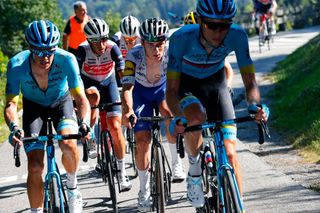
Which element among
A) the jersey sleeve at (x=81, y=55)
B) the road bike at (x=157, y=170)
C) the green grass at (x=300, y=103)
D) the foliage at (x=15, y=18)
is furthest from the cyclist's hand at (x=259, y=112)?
the foliage at (x=15, y=18)

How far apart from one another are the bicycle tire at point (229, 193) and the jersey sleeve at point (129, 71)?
2.68 m

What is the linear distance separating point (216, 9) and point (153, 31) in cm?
196

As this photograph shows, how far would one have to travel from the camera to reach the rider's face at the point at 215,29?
6.47m

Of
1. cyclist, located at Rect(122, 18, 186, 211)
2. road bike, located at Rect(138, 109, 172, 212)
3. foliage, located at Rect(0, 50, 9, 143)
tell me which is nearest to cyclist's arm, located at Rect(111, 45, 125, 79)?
cyclist, located at Rect(122, 18, 186, 211)

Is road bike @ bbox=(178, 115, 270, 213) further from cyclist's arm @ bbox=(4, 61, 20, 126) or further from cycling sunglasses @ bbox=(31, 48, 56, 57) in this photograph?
cyclist's arm @ bbox=(4, 61, 20, 126)

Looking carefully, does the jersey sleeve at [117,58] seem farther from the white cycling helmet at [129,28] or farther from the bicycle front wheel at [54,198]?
the bicycle front wheel at [54,198]

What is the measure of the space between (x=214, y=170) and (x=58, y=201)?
1391mm

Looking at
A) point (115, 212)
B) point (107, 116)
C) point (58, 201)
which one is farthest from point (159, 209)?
point (107, 116)

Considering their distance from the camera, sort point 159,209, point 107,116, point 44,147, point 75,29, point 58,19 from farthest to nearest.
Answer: point 58,19 < point 75,29 < point 107,116 < point 159,209 < point 44,147

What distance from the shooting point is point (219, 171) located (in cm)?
632

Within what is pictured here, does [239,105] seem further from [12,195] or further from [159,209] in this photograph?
[159,209]

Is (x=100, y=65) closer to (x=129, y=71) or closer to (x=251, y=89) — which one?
(x=129, y=71)

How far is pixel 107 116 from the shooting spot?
32.2 feet

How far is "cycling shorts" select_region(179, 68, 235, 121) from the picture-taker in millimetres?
7043
